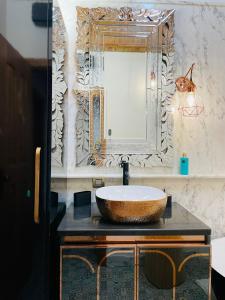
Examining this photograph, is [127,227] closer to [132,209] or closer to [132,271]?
[132,209]

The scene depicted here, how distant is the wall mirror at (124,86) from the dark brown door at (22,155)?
0.67 m

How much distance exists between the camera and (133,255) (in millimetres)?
1432

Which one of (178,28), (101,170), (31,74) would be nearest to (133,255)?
(101,170)

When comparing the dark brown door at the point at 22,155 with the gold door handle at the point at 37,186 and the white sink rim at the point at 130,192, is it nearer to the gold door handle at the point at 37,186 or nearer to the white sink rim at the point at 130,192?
the gold door handle at the point at 37,186

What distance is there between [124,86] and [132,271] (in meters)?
1.29

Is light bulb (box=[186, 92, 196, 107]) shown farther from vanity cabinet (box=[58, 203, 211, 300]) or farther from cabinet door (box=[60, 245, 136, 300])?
cabinet door (box=[60, 245, 136, 300])

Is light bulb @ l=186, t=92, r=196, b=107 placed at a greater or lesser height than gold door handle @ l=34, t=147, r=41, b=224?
greater

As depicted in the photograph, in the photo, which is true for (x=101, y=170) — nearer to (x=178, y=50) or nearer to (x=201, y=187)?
(x=201, y=187)

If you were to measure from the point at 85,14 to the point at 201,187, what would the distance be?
1.61m

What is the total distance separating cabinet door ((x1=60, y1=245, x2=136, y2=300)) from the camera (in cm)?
143

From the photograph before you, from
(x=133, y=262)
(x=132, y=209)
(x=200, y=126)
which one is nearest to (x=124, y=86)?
(x=200, y=126)

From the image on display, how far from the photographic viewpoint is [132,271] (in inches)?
56.6

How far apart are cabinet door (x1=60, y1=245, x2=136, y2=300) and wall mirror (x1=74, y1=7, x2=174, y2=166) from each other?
75 cm

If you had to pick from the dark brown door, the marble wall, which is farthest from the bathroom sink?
the marble wall
